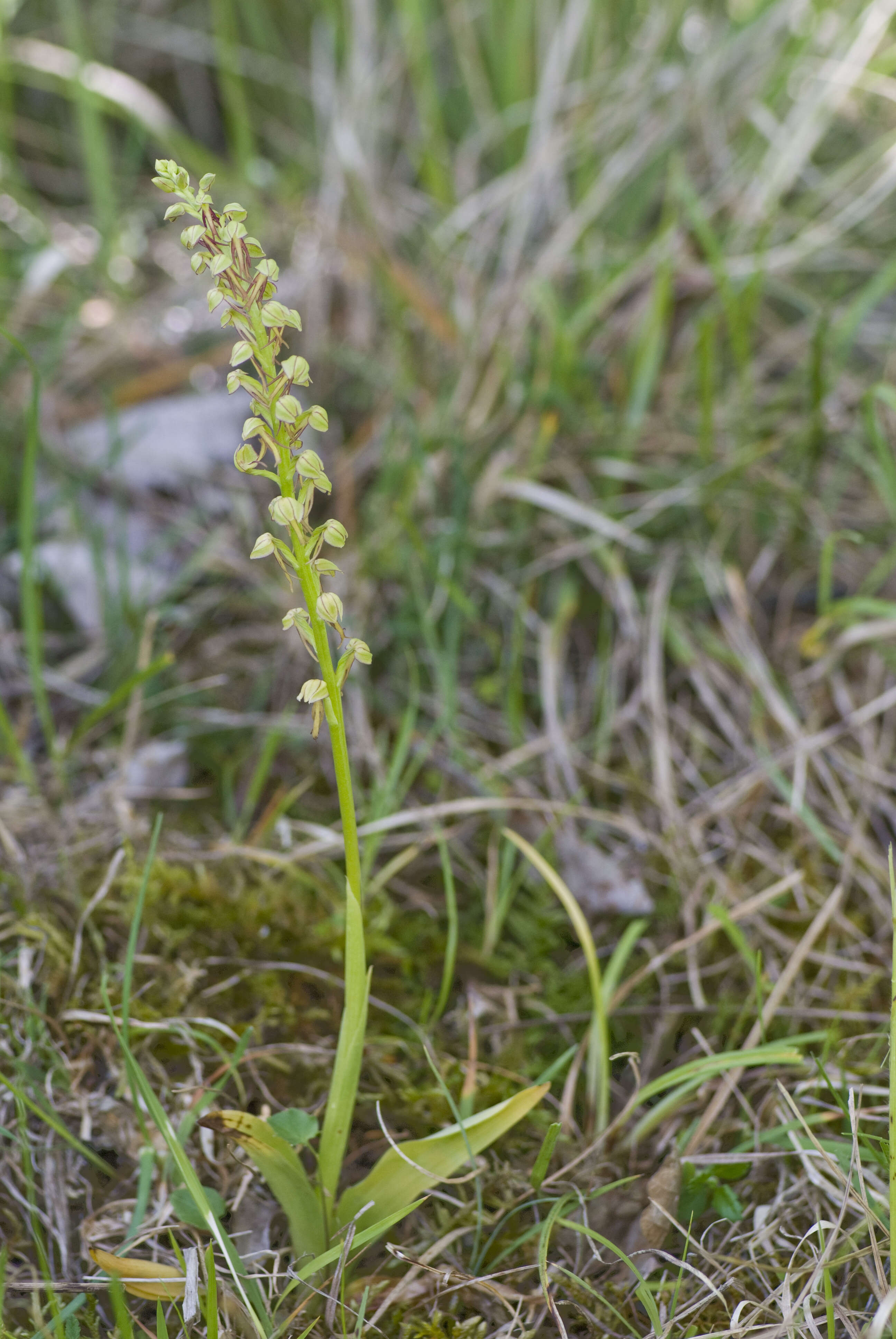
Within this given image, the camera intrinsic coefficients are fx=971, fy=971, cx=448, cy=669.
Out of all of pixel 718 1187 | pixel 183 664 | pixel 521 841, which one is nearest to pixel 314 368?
pixel 183 664

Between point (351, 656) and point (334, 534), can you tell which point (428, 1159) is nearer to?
point (351, 656)

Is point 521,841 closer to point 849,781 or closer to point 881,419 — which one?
point 849,781

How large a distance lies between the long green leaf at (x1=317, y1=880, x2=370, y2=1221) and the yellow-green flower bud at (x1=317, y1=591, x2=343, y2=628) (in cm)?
26

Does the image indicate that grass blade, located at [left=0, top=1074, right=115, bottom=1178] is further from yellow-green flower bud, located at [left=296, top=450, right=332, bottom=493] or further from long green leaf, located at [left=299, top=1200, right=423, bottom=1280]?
yellow-green flower bud, located at [left=296, top=450, right=332, bottom=493]

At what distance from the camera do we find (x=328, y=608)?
89 cm

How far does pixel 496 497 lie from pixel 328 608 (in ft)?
3.81

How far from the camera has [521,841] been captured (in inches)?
50.5

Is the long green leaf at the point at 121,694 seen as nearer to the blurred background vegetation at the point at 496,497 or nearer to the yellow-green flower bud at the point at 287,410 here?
the blurred background vegetation at the point at 496,497

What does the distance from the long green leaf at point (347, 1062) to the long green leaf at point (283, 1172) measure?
0.02m

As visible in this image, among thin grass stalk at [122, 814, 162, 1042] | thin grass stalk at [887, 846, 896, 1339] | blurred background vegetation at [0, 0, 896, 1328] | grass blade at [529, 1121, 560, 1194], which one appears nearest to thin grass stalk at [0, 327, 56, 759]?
blurred background vegetation at [0, 0, 896, 1328]

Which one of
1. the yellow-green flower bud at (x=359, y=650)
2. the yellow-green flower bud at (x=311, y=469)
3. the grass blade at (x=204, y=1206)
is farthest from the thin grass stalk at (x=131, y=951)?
the yellow-green flower bud at (x=311, y=469)

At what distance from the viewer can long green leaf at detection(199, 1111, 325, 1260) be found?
98cm

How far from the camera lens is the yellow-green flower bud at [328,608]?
2.91 ft

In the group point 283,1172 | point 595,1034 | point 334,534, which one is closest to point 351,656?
point 334,534
